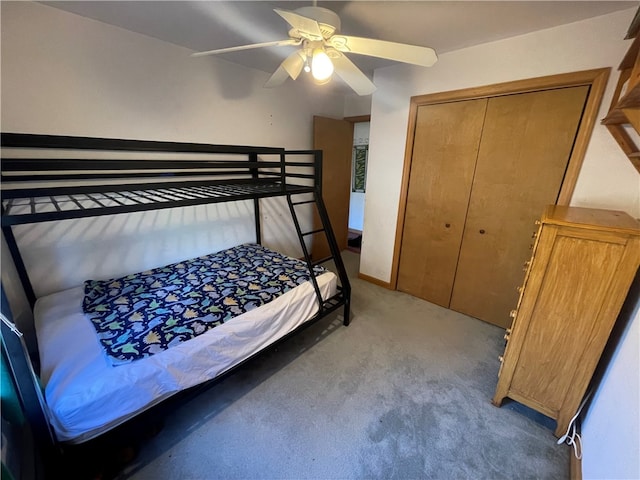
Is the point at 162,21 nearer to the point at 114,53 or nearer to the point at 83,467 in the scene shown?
the point at 114,53

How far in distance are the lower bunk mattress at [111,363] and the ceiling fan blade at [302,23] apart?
1.52m

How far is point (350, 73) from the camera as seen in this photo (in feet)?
5.22

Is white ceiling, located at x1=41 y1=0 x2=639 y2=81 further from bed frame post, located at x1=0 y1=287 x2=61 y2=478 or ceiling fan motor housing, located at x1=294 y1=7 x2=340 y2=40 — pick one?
bed frame post, located at x1=0 y1=287 x2=61 y2=478

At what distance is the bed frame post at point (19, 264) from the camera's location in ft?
5.41

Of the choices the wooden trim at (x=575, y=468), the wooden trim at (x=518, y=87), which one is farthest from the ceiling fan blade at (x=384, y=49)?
the wooden trim at (x=575, y=468)

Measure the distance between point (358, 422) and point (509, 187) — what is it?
2.11 m

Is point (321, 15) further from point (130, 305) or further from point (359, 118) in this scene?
point (359, 118)

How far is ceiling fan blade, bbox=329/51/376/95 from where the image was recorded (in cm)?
145

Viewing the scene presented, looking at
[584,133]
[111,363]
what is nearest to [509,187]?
[584,133]

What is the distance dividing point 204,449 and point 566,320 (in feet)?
6.60

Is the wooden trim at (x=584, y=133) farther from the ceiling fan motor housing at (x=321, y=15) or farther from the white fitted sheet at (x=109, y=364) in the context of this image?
the white fitted sheet at (x=109, y=364)

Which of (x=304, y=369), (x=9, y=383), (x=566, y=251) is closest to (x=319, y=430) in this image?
(x=304, y=369)

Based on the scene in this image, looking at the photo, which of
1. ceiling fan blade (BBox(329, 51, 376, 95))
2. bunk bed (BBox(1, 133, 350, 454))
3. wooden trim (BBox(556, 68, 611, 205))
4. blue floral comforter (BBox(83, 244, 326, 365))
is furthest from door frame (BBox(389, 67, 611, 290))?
blue floral comforter (BBox(83, 244, 326, 365))

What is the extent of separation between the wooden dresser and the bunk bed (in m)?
1.28
